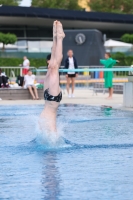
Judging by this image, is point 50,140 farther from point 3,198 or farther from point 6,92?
point 6,92

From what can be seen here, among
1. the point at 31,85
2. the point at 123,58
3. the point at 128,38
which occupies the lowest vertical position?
the point at 123,58

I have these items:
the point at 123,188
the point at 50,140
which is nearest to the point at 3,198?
the point at 123,188

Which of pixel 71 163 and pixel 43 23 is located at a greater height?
pixel 43 23

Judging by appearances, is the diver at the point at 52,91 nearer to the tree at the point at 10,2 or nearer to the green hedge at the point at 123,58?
the green hedge at the point at 123,58

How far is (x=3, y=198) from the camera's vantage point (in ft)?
15.3

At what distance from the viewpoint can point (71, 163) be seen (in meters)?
6.23

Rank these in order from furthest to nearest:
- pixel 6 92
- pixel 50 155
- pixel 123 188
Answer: pixel 6 92 → pixel 50 155 → pixel 123 188

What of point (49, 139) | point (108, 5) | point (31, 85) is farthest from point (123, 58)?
point (49, 139)

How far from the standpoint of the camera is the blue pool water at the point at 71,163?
4.88 m

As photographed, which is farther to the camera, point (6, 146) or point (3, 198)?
point (6, 146)

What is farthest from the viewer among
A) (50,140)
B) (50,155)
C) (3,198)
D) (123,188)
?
(50,140)

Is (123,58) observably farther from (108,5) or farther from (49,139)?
(49,139)

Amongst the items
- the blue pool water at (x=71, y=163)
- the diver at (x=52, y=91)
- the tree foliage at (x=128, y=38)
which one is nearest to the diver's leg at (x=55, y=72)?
the diver at (x=52, y=91)

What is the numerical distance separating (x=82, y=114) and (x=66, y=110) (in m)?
1.23
